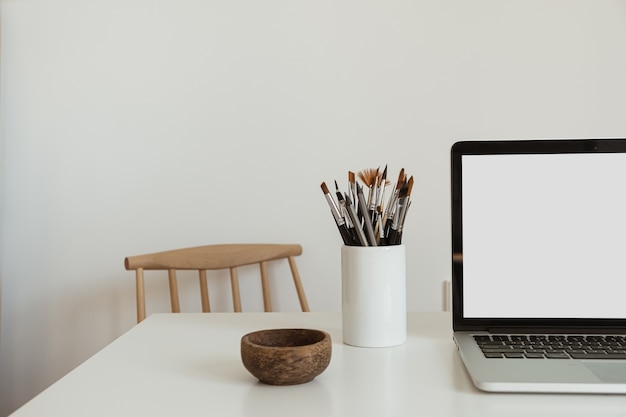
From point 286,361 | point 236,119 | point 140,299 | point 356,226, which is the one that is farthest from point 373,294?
point 236,119

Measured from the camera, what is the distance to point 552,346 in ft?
2.34

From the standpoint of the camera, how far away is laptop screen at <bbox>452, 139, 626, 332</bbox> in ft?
2.55

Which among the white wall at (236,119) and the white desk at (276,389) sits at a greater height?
the white wall at (236,119)

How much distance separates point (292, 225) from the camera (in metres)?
1.50

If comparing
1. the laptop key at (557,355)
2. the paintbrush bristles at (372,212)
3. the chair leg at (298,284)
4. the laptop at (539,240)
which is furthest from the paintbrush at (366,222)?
the chair leg at (298,284)

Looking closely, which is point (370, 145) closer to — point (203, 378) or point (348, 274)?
point (348, 274)

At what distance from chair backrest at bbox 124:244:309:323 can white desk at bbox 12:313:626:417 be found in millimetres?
478

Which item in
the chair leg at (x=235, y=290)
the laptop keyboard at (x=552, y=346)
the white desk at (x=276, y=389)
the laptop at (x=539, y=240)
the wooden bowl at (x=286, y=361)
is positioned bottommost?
the chair leg at (x=235, y=290)

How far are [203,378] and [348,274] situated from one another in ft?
0.75

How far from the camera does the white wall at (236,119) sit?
1460 millimetres

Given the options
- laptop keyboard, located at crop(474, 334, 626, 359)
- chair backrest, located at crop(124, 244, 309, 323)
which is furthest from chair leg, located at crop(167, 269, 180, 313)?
laptop keyboard, located at crop(474, 334, 626, 359)

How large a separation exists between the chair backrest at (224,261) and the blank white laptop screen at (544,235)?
0.64 m

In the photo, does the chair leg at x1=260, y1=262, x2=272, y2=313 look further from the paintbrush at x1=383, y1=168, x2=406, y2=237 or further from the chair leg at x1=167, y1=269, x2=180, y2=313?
the paintbrush at x1=383, y1=168, x2=406, y2=237

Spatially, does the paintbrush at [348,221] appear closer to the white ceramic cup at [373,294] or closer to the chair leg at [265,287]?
the white ceramic cup at [373,294]
